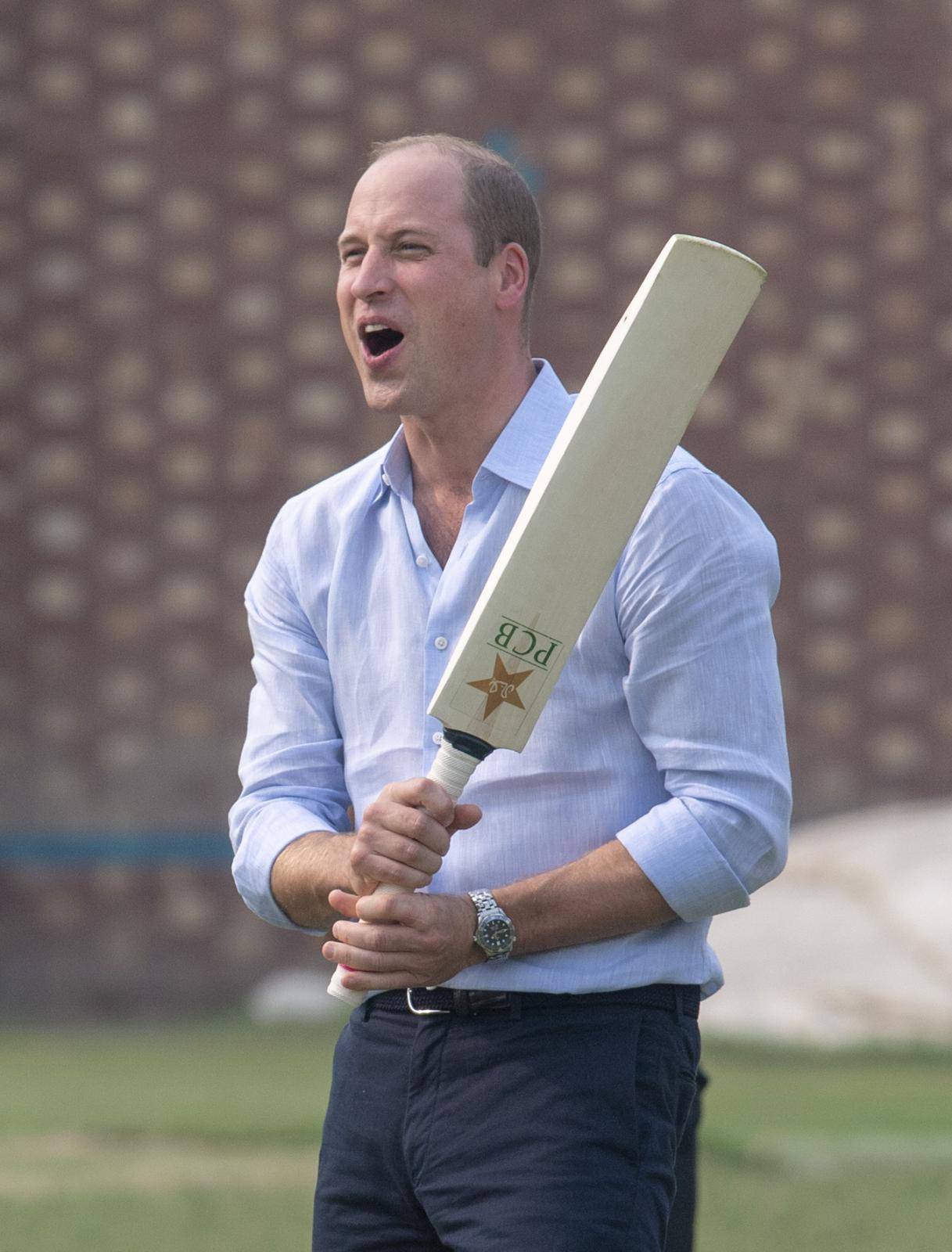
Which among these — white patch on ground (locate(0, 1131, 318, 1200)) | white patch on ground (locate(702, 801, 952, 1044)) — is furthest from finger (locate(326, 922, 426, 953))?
white patch on ground (locate(702, 801, 952, 1044))

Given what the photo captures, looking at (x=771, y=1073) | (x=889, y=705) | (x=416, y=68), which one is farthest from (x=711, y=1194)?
(x=416, y=68)

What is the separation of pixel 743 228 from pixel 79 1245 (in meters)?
5.84

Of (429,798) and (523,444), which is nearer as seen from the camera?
(429,798)

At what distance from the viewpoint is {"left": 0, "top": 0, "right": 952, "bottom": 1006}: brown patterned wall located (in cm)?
888

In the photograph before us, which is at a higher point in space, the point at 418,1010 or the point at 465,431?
the point at 465,431

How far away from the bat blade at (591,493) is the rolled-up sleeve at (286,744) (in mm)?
248

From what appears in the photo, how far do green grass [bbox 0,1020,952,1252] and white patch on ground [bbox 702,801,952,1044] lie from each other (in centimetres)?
18

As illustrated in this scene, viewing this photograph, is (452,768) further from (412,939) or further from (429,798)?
(412,939)

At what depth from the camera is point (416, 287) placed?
2074mm

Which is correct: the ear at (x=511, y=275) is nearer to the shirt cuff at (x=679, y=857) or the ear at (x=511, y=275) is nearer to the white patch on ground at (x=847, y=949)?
the shirt cuff at (x=679, y=857)

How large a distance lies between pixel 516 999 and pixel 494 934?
95mm

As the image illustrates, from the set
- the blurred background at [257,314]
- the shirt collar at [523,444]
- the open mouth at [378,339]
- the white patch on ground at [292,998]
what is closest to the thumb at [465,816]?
the shirt collar at [523,444]

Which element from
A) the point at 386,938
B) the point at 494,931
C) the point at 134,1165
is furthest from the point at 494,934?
the point at 134,1165

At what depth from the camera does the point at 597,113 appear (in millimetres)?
8938
